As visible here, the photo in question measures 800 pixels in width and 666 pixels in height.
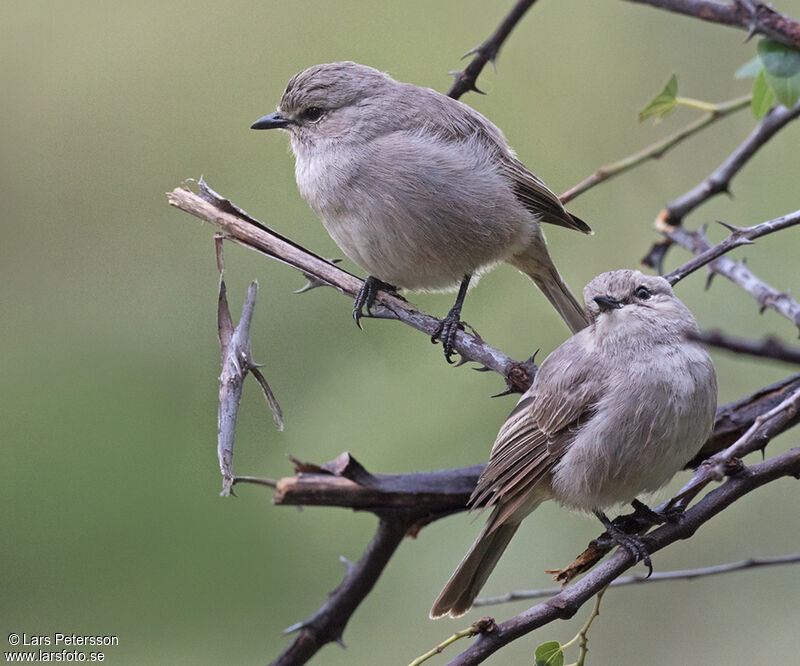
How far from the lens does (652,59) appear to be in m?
5.32

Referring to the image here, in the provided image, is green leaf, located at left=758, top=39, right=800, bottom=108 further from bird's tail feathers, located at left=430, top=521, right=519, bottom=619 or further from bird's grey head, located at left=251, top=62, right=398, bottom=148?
bird's grey head, located at left=251, top=62, right=398, bottom=148

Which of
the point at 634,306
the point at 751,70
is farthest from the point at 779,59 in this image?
the point at 634,306

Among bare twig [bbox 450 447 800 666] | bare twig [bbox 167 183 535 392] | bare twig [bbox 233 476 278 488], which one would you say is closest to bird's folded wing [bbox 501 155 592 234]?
bare twig [bbox 167 183 535 392]

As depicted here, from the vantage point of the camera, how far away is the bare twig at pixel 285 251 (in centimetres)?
281

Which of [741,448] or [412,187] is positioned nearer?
[741,448]

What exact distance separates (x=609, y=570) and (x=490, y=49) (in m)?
1.67

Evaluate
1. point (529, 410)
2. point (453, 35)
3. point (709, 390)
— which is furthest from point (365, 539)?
point (453, 35)

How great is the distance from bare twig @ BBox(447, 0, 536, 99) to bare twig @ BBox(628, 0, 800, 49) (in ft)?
1.21

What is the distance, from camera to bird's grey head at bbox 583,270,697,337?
290 cm

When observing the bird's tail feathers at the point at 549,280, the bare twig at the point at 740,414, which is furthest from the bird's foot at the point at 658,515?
the bird's tail feathers at the point at 549,280

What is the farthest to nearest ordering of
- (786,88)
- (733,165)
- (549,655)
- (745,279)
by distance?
(733,165), (745,279), (786,88), (549,655)

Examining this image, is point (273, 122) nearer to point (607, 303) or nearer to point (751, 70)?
point (607, 303)

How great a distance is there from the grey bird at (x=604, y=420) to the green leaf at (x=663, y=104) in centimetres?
58

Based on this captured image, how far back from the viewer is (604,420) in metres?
2.78
